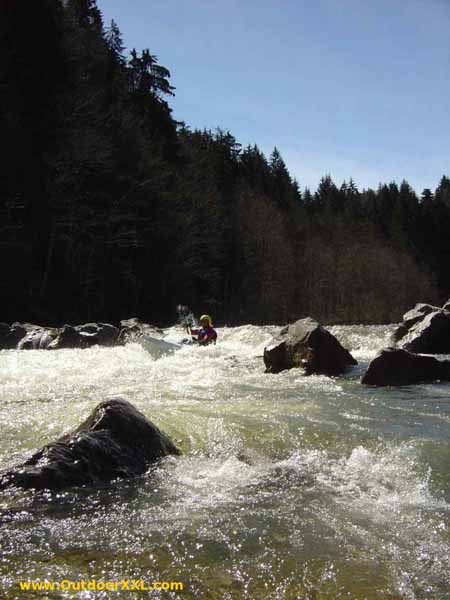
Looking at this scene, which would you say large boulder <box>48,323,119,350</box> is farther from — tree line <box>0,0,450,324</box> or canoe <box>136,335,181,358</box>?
tree line <box>0,0,450,324</box>

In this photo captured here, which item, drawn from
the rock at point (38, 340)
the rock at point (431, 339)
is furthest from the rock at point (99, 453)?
the rock at point (38, 340)

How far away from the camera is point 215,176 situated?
157ft

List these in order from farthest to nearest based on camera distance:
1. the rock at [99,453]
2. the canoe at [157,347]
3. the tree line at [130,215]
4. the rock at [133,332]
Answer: the tree line at [130,215] < the rock at [133,332] < the canoe at [157,347] < the rock at [99,453]

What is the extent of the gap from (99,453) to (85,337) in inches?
398

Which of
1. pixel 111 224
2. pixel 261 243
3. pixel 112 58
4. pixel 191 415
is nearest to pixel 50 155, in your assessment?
pixel 111 224

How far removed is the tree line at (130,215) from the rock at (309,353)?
46.3 ft

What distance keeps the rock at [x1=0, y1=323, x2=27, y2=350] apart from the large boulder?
168 cm

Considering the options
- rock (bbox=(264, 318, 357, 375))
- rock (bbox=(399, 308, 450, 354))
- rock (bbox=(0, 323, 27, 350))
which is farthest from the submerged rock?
rock (bbox=(0, 323, 27, 350))

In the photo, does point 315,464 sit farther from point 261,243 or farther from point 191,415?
point 261,243

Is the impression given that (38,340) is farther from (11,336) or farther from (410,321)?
(410,321)

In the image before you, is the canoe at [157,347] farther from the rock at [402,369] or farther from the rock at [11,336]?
the rock at [402,369]

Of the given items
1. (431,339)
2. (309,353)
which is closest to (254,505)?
(309,353)

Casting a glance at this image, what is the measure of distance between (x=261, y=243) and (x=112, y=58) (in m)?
20.7

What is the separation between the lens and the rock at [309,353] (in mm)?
10031
